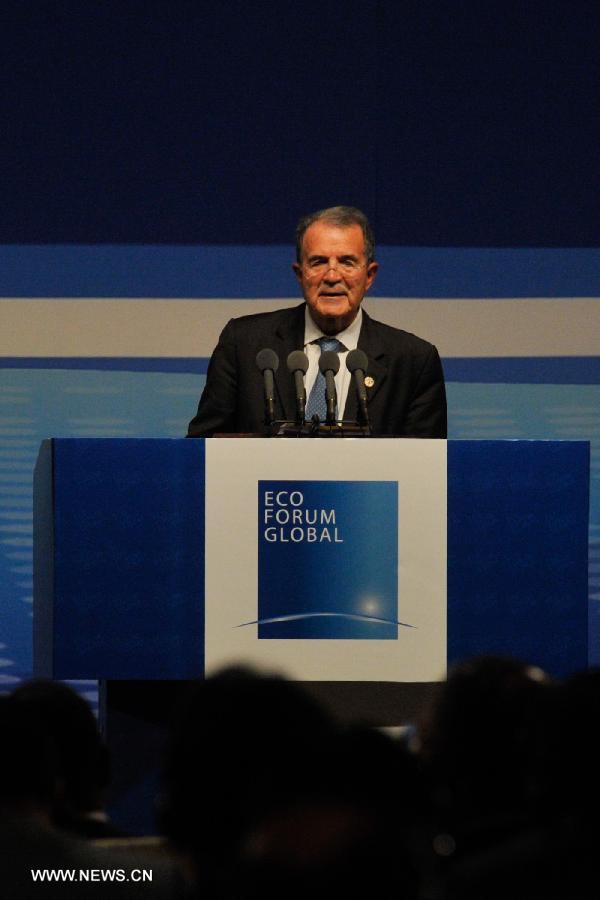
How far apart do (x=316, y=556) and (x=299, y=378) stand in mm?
502

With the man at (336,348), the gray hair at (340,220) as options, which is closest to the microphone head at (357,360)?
the man at (336,348)

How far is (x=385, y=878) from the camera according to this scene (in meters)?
1.22

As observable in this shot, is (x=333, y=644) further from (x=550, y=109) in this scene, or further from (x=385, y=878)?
(x=550, y=109)

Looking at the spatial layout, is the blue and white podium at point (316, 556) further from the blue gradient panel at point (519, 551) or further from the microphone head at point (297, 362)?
the microphone head at point (297, 362)

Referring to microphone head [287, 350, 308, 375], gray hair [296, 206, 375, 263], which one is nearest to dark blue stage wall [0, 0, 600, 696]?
gray hair [296, 206, 375, 263]

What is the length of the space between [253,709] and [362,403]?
6.25 ft

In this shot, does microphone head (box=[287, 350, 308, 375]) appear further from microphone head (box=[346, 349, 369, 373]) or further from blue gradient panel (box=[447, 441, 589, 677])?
blue gradient panel (box=[447, 441, 589, 677])

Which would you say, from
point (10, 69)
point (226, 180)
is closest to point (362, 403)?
point (226, 180)

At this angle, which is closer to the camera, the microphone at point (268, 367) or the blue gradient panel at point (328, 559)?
the blue gradient panel at point (328, 559)

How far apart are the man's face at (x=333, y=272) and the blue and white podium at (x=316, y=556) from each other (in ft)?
3.25

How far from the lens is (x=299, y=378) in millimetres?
3543

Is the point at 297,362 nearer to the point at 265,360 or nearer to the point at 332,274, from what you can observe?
the point at 265,360

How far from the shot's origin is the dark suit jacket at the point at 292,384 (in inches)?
160

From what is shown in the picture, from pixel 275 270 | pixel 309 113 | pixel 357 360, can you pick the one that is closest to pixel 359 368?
pixel 357 360
